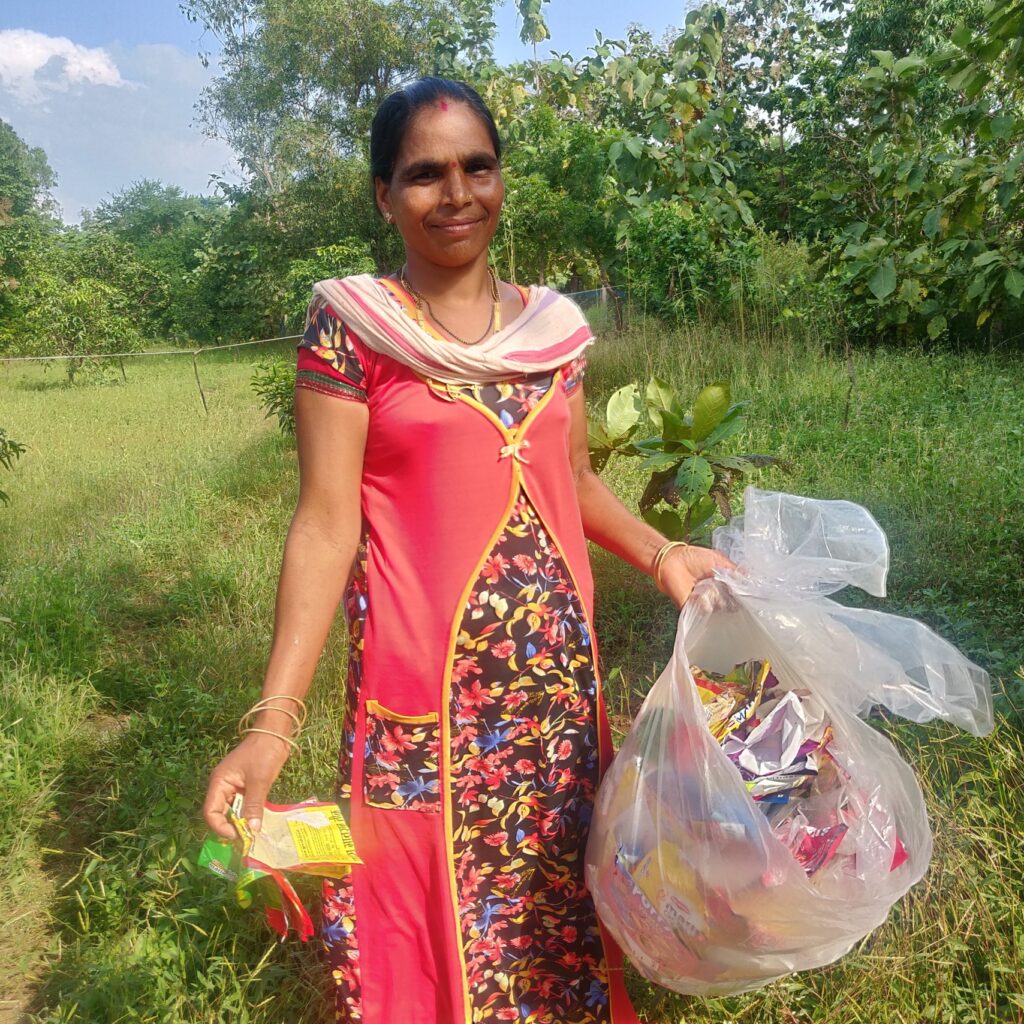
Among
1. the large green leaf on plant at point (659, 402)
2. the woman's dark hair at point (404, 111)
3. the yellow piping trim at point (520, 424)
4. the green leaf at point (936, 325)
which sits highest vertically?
the woman's dark hair at point (404, 111)

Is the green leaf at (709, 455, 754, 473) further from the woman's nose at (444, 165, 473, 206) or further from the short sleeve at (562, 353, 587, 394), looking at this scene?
the woman's nose at (444, 165, 473, 206)

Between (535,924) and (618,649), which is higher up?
(535,924)

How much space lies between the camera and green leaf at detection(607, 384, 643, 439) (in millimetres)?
2709

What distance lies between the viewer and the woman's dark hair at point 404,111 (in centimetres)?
133

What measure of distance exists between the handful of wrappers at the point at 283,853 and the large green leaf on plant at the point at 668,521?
169 cm

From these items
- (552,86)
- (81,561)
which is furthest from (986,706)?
(552,86)

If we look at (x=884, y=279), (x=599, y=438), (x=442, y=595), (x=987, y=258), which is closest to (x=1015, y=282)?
(x=987, y=258)

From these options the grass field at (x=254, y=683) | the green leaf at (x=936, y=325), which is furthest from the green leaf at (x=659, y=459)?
the green leaf at (x=936, y=325)

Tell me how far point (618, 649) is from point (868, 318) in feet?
16.3

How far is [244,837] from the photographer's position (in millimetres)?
1203

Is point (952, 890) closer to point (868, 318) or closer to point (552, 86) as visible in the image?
point (552, 86)

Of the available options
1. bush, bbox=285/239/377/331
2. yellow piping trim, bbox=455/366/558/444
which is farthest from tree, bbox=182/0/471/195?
yellow piping trim, bbox=455/366/558/444

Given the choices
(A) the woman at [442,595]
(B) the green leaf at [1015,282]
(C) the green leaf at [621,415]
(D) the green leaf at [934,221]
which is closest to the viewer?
(A) the woman at [442,595]

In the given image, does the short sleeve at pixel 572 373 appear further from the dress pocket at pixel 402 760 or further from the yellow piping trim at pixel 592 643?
the dress pocket at pixel 402 760
